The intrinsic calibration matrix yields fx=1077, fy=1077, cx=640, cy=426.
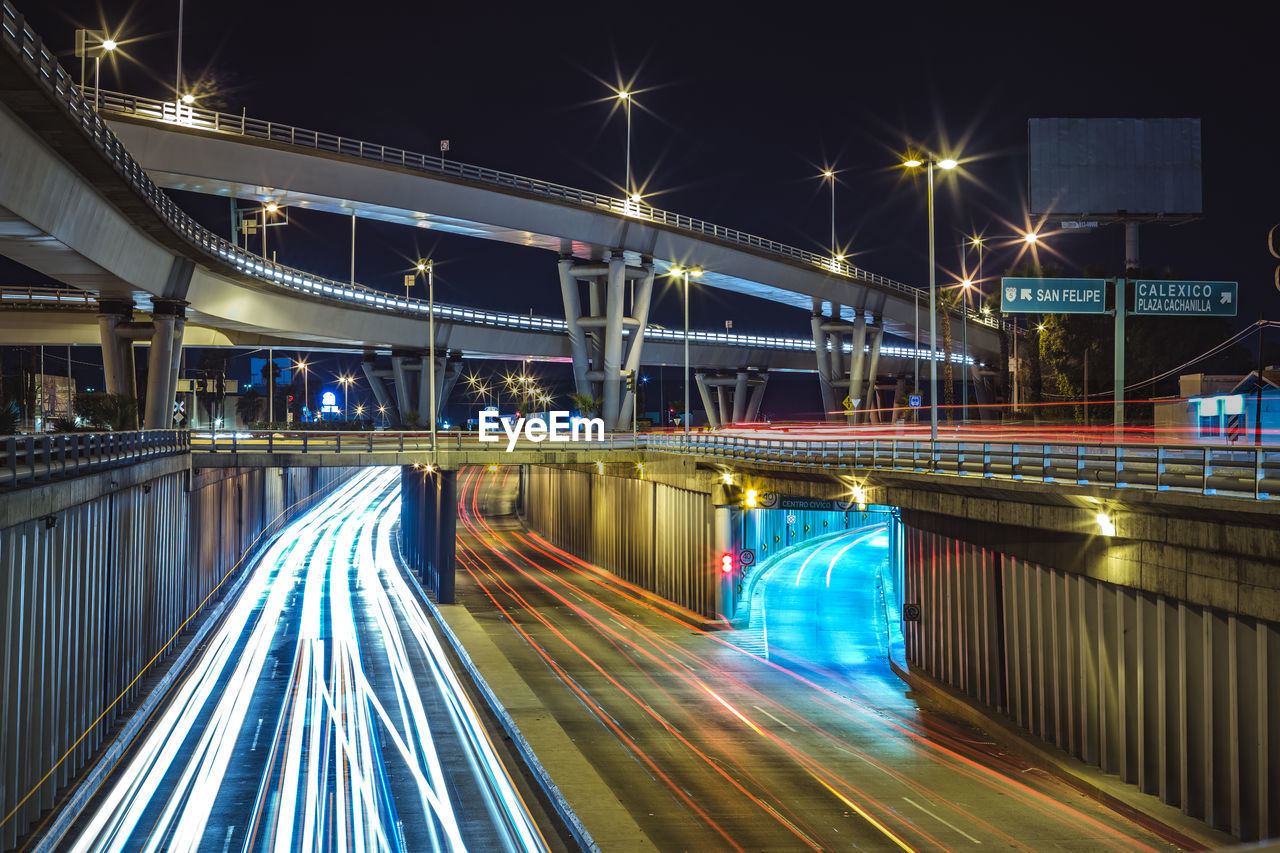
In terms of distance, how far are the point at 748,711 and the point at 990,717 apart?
20.7 feet

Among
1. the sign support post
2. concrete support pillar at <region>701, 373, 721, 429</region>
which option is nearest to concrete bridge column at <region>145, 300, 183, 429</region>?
the sign support post

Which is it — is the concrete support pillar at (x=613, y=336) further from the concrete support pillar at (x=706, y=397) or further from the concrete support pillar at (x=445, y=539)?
the concrete support pillar at (x=706, y=397)

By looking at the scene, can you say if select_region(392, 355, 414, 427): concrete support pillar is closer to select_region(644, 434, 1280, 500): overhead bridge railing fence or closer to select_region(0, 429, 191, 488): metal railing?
select_region(0, 429, 191, 488): metal railing

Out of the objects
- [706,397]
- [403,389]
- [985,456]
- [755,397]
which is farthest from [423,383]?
[985,456]

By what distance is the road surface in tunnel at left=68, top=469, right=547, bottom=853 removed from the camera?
19.7 m

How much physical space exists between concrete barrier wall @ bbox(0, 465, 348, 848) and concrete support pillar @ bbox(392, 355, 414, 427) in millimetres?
42613

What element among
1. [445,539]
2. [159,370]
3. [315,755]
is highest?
[159,370]

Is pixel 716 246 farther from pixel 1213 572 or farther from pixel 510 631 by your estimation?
pixel 1213 572

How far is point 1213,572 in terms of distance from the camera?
18.6 m

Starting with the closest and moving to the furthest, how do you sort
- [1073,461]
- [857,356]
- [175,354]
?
[1073,461] → [175,354] → [857,356]

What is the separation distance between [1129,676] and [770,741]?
862 centimetres

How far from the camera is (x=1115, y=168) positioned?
1619 inches

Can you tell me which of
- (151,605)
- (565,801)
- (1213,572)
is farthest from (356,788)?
(1213,572)

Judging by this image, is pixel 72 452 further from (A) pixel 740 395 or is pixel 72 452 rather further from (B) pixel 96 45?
(A) pixel 740 395
